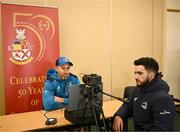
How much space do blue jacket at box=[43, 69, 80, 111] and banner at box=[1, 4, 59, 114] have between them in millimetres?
490

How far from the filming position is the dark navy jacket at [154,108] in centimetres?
216

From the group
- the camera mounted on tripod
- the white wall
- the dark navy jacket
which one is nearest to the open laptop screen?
the camera mounted on tripod

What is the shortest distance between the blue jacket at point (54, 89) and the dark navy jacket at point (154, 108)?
932mm

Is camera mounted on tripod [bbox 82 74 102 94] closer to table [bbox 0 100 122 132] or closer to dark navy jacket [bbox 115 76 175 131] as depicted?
dark navy jacket [bbox 115 76 175 131]

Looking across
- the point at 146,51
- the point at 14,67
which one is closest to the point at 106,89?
the point at 146,51

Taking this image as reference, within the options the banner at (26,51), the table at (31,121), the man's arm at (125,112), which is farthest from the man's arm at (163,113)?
the banner at (26,51)

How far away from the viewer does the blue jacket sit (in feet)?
9.86

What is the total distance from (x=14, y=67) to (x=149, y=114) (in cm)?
199

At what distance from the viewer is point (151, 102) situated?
2.25 metres

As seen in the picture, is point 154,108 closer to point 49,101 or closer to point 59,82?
point 49,101

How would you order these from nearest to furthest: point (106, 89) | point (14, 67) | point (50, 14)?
1. point (14, 67)
2. point (50, 14)
3. point (106, 89)

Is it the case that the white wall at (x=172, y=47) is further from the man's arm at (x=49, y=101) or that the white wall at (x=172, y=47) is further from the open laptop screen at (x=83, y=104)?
the open laptop screen at (x=83, y=104)

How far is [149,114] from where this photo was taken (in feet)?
7.53

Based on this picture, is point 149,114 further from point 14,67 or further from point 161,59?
point 161,59
